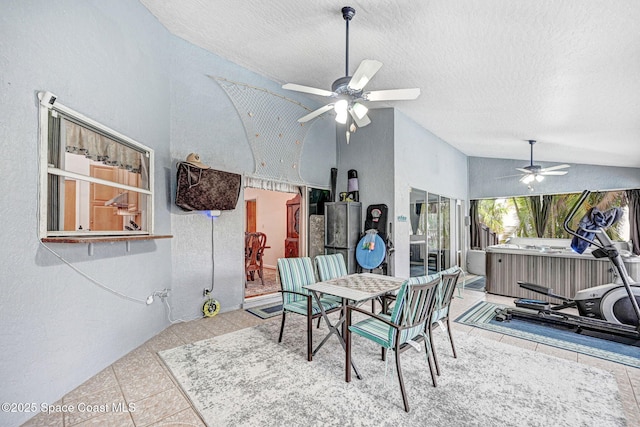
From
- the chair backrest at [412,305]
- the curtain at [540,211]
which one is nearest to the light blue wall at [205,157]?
the chair backrest at [412,305]

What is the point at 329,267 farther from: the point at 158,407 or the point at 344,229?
the point at 158,407

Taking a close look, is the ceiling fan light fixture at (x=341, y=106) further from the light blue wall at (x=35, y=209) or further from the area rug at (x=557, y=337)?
the area rug at (x=557, y=337)

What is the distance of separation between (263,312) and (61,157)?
304cm

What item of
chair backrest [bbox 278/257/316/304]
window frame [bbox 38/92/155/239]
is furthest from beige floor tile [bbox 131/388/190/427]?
window frame [bbox 38/92/155/239]

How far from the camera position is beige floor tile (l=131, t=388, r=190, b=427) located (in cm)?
202

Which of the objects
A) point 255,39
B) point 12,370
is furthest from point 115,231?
point 255,39

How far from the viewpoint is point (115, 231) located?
9.39 ft

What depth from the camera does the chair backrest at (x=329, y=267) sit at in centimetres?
366

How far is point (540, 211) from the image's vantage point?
7.29 meters

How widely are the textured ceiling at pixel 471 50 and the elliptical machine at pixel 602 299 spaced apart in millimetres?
1284

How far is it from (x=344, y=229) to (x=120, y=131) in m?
3.59

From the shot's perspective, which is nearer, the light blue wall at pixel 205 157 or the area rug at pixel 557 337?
the area rug at pixel 557 337

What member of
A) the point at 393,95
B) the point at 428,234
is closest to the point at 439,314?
the point at 393,95

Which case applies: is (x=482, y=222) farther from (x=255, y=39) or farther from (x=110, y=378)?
(x=110, y=378)
